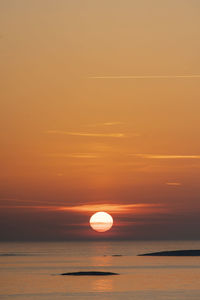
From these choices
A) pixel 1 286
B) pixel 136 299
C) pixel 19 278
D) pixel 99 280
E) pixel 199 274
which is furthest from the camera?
pixel 199 274

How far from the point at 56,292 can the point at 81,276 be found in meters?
28.4

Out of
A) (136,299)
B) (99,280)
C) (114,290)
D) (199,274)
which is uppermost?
(199,274)

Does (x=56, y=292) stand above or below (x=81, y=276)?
below

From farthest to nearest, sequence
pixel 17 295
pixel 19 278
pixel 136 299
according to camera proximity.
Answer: pixel 19 278, pixel 17 295, pixel 136 299

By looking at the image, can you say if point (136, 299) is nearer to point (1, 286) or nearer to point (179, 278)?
point (1, 286)

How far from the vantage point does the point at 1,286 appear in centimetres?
9994

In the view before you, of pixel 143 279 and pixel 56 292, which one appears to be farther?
pixel 143 279

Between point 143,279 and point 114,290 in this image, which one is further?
point 143,279

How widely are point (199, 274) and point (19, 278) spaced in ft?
106

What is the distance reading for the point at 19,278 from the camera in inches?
4584

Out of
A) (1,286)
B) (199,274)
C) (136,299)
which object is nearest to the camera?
(136,299)

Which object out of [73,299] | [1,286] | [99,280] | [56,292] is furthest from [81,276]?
[73,299]

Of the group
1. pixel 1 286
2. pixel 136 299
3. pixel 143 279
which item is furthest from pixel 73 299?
pixel 143 279

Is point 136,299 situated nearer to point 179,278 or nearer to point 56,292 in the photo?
point 56,292
